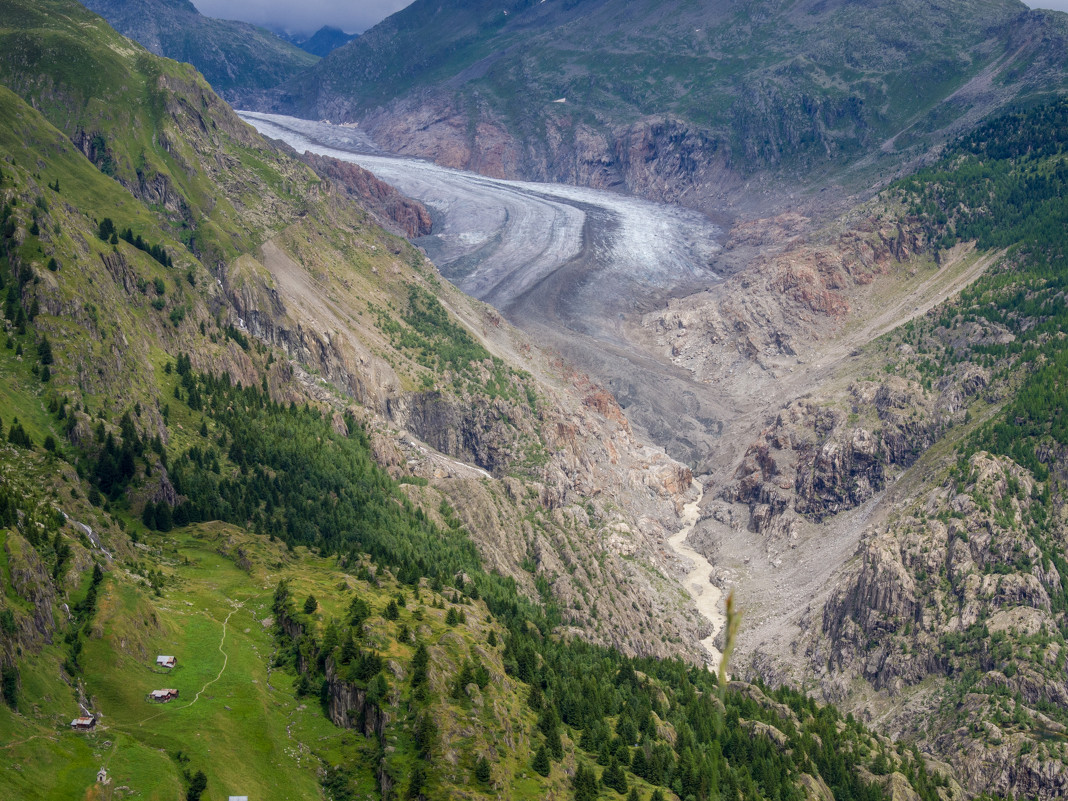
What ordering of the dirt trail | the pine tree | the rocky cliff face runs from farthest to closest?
the rocky cliff face < the pine tree < the dirt trail

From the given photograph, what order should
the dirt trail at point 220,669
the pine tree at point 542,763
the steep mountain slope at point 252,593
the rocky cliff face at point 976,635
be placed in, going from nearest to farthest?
1. the dirt trail at point 220,669
2. the steep mountain slope at point 252,593
3. the pine tree at point 542,763
4. the rocky cliff face at point 976,635

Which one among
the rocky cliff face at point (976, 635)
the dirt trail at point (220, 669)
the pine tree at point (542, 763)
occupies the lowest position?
the rocky cliff face at point (976, 635)

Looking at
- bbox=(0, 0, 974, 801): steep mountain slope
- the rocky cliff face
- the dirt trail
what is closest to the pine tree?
bbox=(0, 0, 974, 801): steep mountain slope

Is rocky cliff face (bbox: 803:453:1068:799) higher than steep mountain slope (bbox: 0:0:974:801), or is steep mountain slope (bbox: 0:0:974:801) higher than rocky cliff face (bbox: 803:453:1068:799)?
steep mountain slope (bbox: 0:0:974:801)

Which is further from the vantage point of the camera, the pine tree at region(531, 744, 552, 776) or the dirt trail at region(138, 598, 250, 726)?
the pine tree at region(531, 744, 552, 776)

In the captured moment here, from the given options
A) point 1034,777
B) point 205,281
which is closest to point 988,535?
point 1034,777

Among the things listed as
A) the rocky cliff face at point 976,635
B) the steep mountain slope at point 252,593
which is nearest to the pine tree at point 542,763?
the steep mountain slope at point 252,593

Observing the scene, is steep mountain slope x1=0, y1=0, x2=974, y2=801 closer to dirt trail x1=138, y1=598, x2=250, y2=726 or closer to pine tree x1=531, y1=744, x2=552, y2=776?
dirt trail x1=138, y1=598, x2=250, y2=726

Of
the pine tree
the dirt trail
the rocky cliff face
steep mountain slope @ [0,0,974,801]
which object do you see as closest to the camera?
the dirt trail

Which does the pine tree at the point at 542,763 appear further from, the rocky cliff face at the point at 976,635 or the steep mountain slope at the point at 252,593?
the rocky cliff face at the point at 976,635
